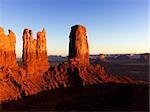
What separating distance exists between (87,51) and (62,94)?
1317 inches

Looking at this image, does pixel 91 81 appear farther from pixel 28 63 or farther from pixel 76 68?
pixel 28 63

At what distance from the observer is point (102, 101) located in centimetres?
3197

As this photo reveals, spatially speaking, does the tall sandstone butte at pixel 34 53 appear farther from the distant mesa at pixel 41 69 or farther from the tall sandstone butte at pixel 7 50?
the tall sandstone butte at pixel 7 50

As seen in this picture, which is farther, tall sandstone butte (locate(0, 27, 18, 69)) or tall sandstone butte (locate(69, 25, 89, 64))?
tall sandstone butte (locate(69, 25, 89, 64))

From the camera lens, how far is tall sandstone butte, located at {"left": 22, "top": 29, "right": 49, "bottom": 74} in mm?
73231

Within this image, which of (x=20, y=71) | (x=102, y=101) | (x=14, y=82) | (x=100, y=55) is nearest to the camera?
(x=102, y=101)

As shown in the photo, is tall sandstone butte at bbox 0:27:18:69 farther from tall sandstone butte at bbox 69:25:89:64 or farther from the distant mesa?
tall sandstone butte at bbox 69:25:89:64

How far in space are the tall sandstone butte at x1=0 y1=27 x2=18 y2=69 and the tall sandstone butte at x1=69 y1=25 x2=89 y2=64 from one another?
19.2 m

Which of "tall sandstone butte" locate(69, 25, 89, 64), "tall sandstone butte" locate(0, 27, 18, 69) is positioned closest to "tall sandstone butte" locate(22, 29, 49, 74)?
"tall sandstone butte" locate(0, 27, 18, 69)

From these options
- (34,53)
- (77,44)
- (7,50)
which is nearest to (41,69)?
(34,53)

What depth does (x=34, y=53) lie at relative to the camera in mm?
76312

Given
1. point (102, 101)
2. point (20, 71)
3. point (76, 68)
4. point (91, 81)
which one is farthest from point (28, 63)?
point (102, 101)

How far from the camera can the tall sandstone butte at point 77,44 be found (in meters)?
80.6

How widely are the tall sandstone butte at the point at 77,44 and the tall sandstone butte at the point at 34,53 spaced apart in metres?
8.26
